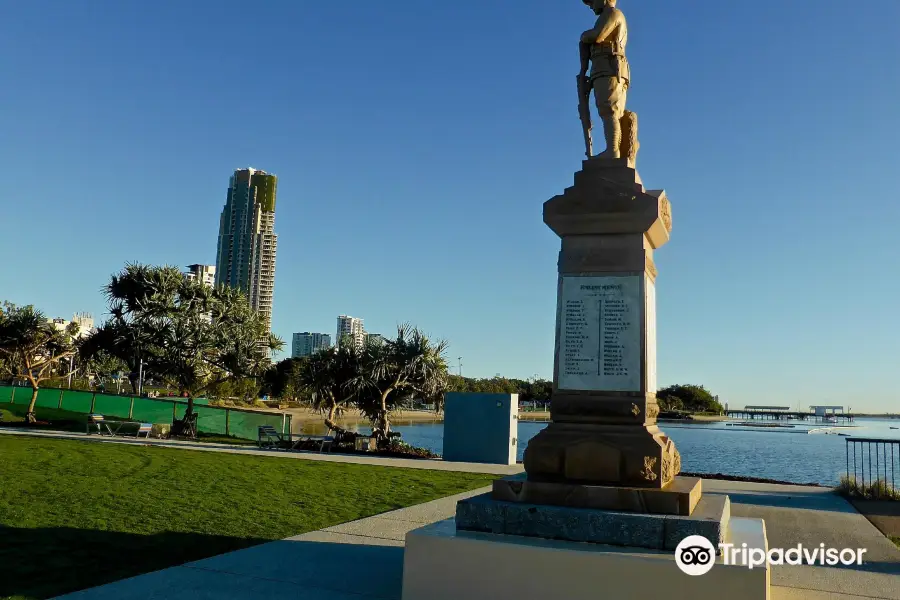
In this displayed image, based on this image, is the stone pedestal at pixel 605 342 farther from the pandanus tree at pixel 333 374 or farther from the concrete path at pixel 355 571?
the pandanus tree at pixel 333 374

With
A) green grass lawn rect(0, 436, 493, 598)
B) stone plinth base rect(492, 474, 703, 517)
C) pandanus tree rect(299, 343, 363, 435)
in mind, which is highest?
pandanus tree rect(299, 343, 363, 435)

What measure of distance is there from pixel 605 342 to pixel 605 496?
4.10 feet

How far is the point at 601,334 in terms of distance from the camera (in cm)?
577

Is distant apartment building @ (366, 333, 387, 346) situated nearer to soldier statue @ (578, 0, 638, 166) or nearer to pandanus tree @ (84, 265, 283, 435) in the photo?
pandanus tree @ (84, 265, 283, 435)

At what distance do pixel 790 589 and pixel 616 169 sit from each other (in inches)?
153

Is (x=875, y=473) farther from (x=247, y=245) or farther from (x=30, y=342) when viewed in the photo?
(x=247, y=245)

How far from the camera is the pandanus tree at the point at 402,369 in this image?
2265 cm

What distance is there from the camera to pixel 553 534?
5.11m

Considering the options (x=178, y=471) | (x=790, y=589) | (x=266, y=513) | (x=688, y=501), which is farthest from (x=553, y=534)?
(x=178, y=471)

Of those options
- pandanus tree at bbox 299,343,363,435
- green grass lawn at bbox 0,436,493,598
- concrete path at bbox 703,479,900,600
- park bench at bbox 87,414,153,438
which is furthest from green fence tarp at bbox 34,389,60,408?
concrete path at bbox 703,479,900,600

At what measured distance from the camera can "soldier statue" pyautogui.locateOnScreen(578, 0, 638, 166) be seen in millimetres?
6262

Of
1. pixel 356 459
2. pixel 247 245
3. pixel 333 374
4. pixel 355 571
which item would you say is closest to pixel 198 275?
pixel 333 374

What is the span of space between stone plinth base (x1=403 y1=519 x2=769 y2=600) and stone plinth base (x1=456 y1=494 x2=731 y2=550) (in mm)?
96

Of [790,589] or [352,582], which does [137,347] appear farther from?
[790,589]
